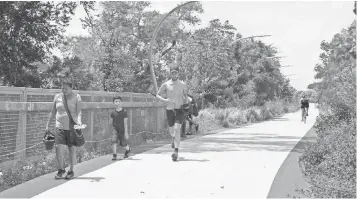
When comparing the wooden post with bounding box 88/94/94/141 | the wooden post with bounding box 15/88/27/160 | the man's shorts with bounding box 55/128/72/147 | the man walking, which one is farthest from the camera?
the wooden post with bounding box 88/94/94/141

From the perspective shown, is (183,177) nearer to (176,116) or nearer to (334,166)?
(334,166)

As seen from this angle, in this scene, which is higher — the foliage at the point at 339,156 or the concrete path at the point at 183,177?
the foliage at the point at 339,156

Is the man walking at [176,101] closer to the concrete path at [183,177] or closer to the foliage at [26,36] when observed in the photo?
the concrete path at [183,177]

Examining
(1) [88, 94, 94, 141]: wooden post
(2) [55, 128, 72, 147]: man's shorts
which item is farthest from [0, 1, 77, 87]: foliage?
(2) [55, 128, 72, 147]: man's shorts

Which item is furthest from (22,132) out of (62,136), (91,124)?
(91,124)

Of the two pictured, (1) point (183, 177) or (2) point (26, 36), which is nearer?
(1) point (183, 177)

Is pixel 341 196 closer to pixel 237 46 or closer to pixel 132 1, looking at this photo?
pixel 237 46

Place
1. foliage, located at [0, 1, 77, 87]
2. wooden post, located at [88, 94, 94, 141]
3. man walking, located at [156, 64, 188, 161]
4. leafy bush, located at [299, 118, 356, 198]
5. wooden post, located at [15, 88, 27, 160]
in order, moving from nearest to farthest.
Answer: leafy bush, located at [299, 118, 356, 198] → wooden post, located at [15, 88, 27, 160] → man walking, located at [156, 64, 188, 161] → wooden post, located at [88, 94, 94, 141] → foliage, located at [0, 1, 77, 87]

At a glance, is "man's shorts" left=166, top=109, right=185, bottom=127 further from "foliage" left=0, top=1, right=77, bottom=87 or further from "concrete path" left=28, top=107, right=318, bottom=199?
"foliage" left=0, top=1, right=77, bottom=87

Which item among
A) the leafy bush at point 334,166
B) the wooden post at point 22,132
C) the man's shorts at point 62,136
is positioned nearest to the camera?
the leafy bush at point 334,166

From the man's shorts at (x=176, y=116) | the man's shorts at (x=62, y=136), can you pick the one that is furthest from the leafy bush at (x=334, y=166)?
the man's shorts at (x=62, y=136)

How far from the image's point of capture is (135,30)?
52531mm

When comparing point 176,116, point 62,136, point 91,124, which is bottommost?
point 62,136

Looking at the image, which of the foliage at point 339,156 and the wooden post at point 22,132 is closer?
the foliage at point 339,156
